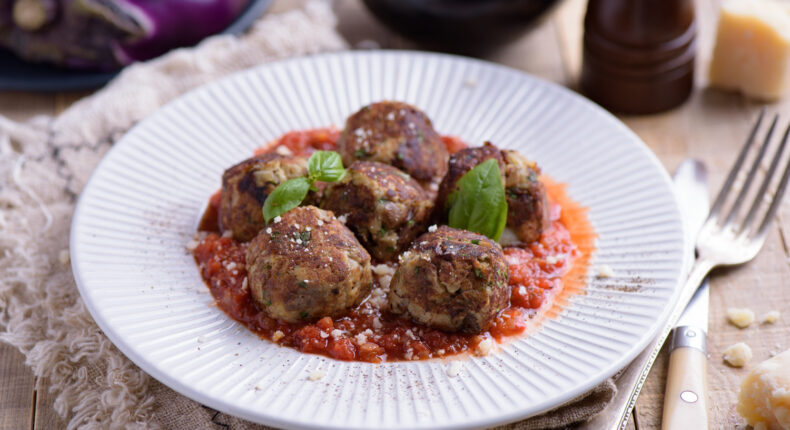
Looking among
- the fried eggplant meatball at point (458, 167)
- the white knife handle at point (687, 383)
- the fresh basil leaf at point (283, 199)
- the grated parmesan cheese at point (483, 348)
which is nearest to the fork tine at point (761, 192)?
the white knife handle at point (687, 383)

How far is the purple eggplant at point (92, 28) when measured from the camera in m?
4.93

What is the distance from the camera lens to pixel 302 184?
353 cm

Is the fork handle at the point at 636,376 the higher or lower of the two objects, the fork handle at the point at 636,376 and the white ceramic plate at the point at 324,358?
the lower

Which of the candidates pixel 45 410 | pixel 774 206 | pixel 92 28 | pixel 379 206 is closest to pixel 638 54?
pixel 774 206

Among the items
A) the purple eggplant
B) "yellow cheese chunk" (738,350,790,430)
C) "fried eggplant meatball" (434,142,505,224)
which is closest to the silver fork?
"yellow cheese chunk" (738,350,790,430)

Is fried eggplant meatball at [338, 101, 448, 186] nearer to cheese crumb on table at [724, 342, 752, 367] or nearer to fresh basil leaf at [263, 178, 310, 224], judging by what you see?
fresh basil leaf at [263, 178, 310, 224]

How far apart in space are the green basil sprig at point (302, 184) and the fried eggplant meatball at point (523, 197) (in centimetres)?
76

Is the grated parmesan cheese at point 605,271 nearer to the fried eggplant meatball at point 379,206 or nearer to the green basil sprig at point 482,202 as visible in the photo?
the green basil sprig at point 482,202

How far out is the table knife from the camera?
9.97ft

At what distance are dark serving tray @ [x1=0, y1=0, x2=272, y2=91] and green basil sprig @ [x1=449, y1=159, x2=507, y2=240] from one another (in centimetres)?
276

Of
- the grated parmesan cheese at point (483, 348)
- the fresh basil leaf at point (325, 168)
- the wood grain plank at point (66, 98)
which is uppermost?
the fresh basil leaf at point (325, 168)

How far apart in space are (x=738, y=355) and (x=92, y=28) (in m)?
4.05

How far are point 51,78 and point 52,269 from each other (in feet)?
5.66

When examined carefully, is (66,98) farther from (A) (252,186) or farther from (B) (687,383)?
(B) (687,383)
